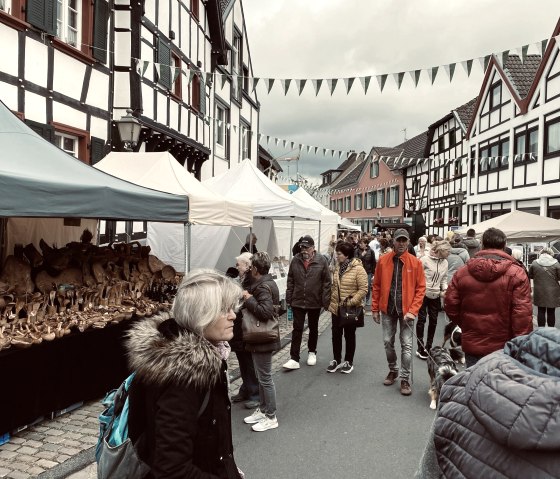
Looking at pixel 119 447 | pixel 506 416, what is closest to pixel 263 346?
pixel 119 447

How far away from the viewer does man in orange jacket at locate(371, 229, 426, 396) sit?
5711mm

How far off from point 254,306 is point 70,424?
208cm

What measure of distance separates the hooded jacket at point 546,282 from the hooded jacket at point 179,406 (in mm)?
8193

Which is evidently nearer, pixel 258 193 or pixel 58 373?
pixel 58 373

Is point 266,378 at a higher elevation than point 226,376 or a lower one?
lower

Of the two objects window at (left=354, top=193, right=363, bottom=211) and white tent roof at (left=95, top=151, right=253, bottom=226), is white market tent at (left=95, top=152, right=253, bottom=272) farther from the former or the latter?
window at (left=354, top=193, right=363, bottom=211)

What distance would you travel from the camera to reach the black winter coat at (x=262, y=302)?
15.1ft

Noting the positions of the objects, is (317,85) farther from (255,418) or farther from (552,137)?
(552,137)

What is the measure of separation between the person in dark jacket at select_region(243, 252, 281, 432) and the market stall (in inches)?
63.9

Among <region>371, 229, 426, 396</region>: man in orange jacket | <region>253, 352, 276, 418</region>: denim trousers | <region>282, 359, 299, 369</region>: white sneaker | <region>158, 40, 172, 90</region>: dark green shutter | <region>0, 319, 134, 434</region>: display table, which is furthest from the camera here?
<region>158, 40, 172, 90</region>: dark green shutter

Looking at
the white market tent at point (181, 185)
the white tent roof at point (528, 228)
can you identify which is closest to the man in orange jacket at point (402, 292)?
the white market tent at point (181, 185)

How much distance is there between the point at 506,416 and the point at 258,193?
9.81 m

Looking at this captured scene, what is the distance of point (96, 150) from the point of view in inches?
398

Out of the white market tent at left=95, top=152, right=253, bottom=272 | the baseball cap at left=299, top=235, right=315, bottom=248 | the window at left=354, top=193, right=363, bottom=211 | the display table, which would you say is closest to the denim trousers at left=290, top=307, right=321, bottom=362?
the baseball cap at left=299, top=235, right=315, bottom=248
